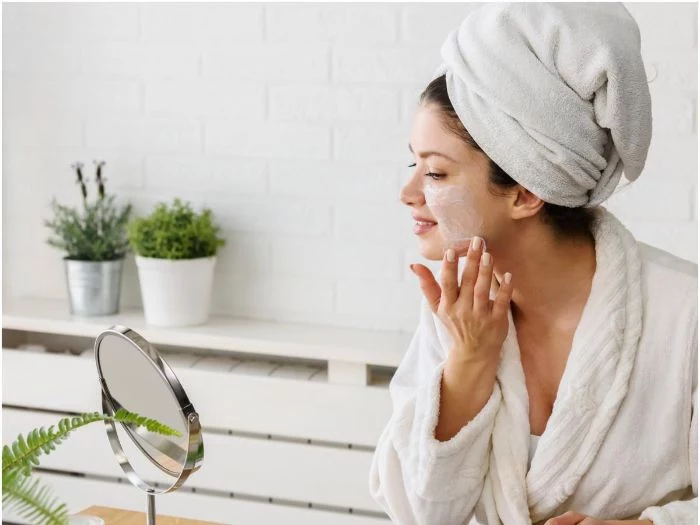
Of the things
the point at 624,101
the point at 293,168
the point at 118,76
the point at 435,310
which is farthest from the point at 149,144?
the point at 624,101

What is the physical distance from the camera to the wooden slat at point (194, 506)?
226 centimetres

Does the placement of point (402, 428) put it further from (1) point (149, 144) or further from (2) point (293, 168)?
(1) point (149, 144)

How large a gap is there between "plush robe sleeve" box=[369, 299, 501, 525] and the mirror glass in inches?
15.7

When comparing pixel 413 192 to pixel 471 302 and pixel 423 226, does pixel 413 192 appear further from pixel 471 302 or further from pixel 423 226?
pixel 471 302

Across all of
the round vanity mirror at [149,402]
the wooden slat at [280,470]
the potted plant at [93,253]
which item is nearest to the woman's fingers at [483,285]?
the round vanity mirror at [149,402]

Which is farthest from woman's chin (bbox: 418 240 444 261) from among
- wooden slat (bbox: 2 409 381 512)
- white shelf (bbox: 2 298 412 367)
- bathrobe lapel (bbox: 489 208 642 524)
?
wooden slat (bbox: 2 409 381 512)

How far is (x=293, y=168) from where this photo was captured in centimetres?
234

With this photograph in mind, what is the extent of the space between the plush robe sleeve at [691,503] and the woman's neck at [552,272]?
0.18m

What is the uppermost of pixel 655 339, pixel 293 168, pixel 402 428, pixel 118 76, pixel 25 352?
pixel 118 76

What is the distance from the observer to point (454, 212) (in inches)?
57.9

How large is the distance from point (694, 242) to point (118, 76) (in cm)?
142

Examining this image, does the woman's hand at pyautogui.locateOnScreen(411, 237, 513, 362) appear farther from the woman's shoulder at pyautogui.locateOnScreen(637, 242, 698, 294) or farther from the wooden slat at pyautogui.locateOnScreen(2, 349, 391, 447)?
the wooden slat at pyautogui.locateOnScreen(2, 349, 391, 447)

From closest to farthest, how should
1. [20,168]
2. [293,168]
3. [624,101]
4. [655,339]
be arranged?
[624,101] → [655,339] → [293,168] → [20,168]

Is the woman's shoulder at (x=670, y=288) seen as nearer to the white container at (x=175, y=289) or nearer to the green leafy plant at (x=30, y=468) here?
the green leafy plant at (x=30, y=468)
